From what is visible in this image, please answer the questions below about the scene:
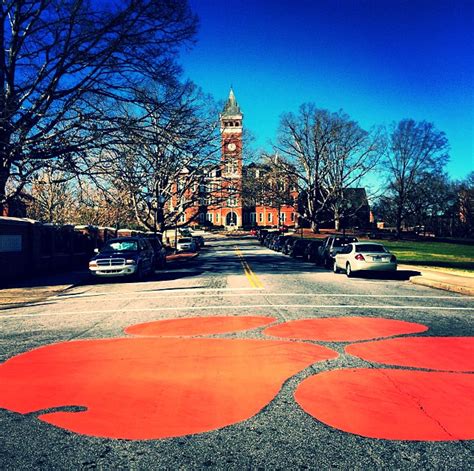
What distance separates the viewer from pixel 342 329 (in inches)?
A: 310

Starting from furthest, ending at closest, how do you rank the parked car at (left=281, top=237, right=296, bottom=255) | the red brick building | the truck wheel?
the red brick building → the parked car at (left=281, top=237, right=296, bottom=255) → the truck wheel

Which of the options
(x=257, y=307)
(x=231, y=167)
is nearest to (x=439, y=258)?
(x=231, y=167)

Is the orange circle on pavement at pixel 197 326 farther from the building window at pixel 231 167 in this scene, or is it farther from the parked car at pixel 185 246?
the parked car at pixel 185 246

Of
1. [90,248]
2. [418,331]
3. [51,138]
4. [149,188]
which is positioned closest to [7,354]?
[418,331]

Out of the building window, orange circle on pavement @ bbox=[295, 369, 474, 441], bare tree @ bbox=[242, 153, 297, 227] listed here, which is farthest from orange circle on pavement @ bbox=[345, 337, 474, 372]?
bare tree @ bbox=[242, 153, 297, 227]

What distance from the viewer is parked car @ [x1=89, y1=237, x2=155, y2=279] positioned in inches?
683

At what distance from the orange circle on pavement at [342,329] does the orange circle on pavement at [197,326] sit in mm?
553

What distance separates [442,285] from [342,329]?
884 centimetres

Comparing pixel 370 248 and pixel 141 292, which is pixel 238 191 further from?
pixel 141 292

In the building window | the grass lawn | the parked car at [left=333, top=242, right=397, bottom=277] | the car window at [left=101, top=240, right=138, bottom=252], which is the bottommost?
the grass lawn

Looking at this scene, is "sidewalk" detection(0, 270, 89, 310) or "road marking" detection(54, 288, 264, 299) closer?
"sidewalk" detection(0, 270, 89, 310)

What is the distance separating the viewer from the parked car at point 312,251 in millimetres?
29575

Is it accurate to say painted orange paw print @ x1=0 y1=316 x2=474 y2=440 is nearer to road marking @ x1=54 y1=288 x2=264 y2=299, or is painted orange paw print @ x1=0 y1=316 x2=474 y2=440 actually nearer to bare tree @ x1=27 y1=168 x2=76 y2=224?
road marking @ x1=54 y1=288 x2=264 y2=299

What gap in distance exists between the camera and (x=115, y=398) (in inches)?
179
